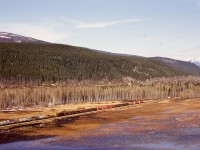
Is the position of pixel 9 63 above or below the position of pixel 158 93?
above

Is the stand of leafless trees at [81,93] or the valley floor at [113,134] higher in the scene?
the stand of leafless trees at [81,93]

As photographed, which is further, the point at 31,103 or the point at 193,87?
the point at 193,87

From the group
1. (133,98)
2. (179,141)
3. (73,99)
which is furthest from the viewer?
(133,98)

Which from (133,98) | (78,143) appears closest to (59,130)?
(78,143)

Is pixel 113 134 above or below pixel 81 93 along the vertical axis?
below

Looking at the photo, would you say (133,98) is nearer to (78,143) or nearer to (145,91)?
(145,91)

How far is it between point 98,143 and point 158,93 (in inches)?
4373

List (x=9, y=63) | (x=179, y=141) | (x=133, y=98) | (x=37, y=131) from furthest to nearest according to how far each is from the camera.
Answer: (x=9, y=63) → (x=133, y=98) → (x=37, y=131) → (x=179, y=141)

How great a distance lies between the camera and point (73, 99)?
132 m

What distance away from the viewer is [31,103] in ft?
381

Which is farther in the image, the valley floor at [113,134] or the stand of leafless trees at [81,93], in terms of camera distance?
the stand of leafless trees at [81,93]

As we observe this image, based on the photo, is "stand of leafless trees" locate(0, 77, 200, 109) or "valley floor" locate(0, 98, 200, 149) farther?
"stand of leafless trees" locate(0, 77, 200, 109)

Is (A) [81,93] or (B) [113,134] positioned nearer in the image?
(B) [113,134]

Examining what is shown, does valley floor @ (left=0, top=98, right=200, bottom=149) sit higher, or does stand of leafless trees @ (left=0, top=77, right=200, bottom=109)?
stand of leafless trees @ (left=0, top=77, right=200, bottom=109)
